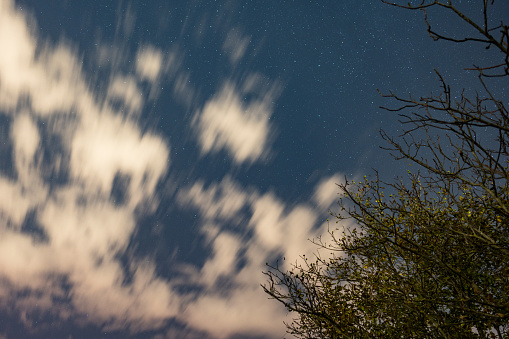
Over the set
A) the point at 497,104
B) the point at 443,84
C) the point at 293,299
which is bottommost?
the point at 293,299

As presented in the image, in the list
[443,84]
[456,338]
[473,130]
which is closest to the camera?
[443,84]

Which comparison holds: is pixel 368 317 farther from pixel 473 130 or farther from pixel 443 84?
pixel 443 84

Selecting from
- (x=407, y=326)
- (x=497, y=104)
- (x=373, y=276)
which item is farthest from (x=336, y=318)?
(x=497, y=104)

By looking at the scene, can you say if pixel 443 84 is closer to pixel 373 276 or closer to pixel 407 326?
pixel 407 326

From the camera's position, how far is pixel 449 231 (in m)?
6.62

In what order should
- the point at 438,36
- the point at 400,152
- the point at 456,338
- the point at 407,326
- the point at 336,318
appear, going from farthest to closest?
the point at 336,318 < the point at 407,326 < the point at 456,338 < the point at 400,152 < the point at 438,36

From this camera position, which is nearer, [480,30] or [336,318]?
[480,30]

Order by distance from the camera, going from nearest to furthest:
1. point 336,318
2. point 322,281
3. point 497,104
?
point 497,104, point 336,318, point 322,281

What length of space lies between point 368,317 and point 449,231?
8970 millimetres

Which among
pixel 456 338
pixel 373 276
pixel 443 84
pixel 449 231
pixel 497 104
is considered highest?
pixel 373 276

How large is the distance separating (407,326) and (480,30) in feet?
29.7

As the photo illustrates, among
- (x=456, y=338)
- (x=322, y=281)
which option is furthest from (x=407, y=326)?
(x=322, y=281)

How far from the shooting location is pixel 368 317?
46.4 feet

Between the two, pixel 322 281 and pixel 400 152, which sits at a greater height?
pixel 322 281
